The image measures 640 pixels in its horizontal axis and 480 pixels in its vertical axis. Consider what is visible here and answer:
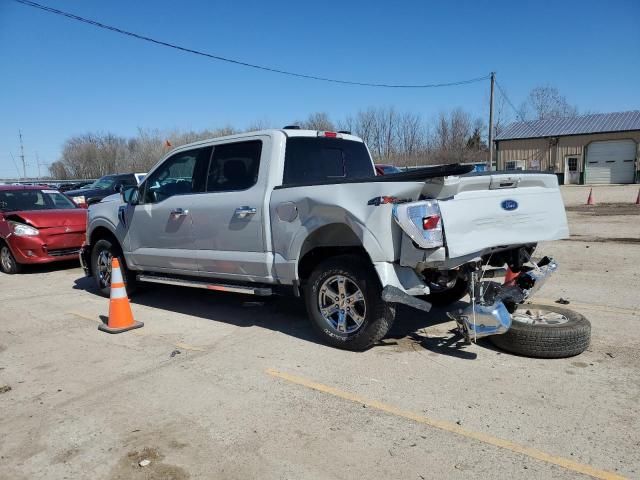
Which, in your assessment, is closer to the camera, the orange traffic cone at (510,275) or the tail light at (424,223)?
the tail light at (424,223)

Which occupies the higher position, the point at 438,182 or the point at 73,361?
the point at 438,182

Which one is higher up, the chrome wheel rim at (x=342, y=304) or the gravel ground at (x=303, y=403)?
the chrome wheel rim at (x=342, y=304)

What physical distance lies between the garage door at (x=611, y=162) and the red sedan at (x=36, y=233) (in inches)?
1673

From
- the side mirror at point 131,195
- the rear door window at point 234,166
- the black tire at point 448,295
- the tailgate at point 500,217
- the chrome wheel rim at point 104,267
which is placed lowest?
the black tire at point 448,295

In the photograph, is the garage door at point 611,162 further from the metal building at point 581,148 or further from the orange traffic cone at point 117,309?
the orange traffic cone at point 117,309

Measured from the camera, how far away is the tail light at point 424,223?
4.08 m

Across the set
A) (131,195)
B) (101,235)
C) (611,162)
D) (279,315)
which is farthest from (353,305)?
(611,162)

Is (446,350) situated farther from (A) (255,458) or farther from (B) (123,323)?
(B) (123,323)

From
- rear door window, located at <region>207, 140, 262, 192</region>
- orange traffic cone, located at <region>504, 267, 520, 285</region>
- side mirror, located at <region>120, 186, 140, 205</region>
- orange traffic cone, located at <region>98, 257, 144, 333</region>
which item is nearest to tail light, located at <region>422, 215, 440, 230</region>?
orange traffic cone, located at <region>504, 267, 520, 285</region>

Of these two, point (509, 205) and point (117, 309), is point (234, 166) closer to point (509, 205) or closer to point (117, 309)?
point (117, 309)

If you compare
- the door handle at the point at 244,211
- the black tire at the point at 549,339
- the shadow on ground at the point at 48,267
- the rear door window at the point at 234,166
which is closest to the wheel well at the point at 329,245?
the door handle at the point at 244,211

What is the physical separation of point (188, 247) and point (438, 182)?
3.30m

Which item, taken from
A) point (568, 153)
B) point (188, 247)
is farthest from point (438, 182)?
point (568, 153)

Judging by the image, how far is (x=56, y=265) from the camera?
11.3 metres
